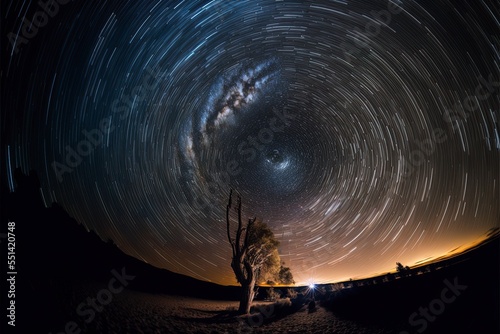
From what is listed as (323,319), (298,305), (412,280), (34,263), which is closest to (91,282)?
(34,263)

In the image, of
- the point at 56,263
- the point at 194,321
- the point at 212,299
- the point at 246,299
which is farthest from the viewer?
the point at 212,299

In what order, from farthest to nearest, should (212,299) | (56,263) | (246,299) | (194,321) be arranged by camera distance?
(212,299) < (56,263) < (246,299) < (194,321)

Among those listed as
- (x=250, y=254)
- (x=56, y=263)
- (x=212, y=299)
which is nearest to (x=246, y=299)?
(x=250, y=254)

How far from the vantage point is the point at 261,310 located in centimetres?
1049

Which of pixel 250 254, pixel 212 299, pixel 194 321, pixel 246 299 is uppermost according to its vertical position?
pixel 250 254

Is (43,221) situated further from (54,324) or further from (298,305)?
(298,305)

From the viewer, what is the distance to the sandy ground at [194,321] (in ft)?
26.1

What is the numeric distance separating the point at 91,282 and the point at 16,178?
785 centimetres

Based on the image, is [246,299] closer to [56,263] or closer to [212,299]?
[212,299]

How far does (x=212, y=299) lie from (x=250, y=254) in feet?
18.4

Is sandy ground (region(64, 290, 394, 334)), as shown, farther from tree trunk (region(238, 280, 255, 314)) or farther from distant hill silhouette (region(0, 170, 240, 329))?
distant hill silhouette (region(0, 170, 240, 329))

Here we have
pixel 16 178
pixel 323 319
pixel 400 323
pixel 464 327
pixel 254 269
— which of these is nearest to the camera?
pixel 464 327

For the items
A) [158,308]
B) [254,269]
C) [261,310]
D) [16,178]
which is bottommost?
[158,308]

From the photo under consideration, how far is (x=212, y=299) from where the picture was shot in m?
14.5
